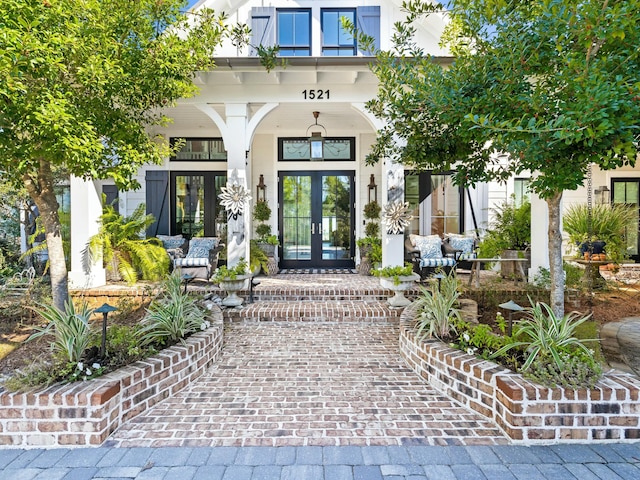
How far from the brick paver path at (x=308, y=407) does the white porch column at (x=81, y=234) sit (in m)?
3.27

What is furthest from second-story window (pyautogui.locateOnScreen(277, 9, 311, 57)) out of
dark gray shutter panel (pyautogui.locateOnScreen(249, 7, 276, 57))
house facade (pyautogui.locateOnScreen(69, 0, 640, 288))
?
dark gray shutter panel (pyautogui.locateOnScreen(249, 7, 276, 57))

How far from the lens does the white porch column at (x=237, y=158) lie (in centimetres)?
571

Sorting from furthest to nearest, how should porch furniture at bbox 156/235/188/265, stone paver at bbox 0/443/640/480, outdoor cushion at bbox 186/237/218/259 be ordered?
porch furniture at bbox 156/235/188/265, outdoor cushion at bbox 186/237/218/259, stone paver at bbox 0/443/640/480

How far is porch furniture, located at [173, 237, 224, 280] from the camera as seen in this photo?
6172 mm

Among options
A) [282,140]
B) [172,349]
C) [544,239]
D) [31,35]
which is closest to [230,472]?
[172,349]

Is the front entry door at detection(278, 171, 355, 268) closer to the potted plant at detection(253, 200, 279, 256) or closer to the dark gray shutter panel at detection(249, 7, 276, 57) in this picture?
the potted plant at detection(253, 200, 279, 256)

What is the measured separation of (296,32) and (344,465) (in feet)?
23.4

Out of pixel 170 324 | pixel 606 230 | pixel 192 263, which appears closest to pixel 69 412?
pixel 170 324

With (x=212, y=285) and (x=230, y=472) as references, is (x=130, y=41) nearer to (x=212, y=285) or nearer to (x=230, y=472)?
(x=230, y=472)

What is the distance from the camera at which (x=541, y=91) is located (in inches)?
92.4

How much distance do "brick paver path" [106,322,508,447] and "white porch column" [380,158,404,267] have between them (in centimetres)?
212

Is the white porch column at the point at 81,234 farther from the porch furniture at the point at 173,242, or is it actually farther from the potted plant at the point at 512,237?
the potted plant at the point at 512,237

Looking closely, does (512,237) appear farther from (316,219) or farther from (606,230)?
(316,219)

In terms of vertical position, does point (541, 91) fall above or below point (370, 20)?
below
